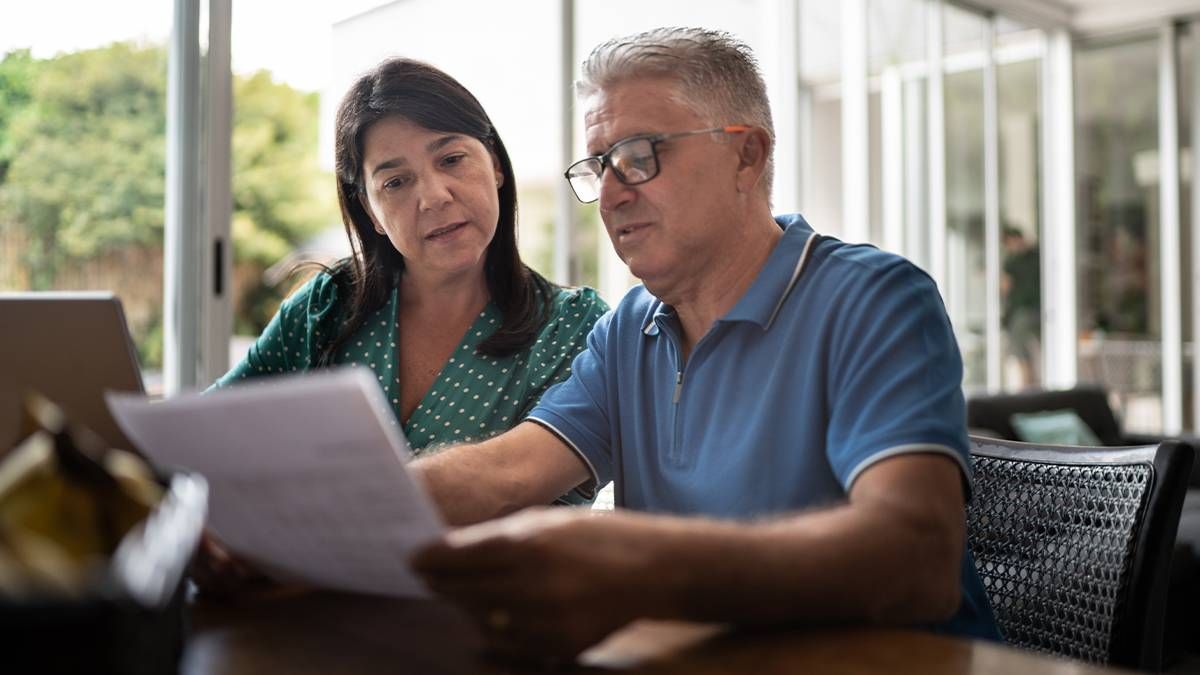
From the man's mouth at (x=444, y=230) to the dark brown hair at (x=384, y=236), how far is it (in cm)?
11

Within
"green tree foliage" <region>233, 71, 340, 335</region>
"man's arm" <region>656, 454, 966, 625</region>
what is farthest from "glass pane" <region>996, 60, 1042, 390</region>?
"man's arm" <region>656, 454, 966, 625</region>

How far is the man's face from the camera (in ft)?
4.29

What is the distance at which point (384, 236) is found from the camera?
193cm

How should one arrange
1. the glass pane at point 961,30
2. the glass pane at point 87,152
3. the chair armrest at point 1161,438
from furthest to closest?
the glass pane at point 961,30, the chair armrest at point 1161,438, the glass pane at point 87,152

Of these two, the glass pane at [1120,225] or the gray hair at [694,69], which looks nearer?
the gray hair at [694,69]

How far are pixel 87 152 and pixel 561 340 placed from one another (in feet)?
5.73

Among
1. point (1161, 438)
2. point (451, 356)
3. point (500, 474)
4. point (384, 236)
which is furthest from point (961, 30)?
point (500, 474)

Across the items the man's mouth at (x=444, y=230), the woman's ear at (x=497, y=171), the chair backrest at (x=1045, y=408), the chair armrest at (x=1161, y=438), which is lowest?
the chair armrest at (x=1161, y=438)

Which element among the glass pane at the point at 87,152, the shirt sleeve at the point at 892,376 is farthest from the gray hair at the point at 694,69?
the glass pane at the point at 87,152

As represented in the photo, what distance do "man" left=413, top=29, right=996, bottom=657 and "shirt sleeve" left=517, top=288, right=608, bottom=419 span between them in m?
0.21

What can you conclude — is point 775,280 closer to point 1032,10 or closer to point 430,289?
point 430,289

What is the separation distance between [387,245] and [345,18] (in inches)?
70.0

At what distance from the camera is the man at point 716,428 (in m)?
0.73

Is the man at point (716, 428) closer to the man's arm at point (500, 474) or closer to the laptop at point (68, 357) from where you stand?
the man's arm at point (500, 474)
